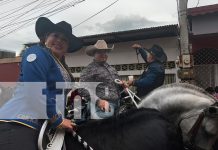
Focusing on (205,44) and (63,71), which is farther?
(205,44)

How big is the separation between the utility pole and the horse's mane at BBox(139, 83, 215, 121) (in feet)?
12.5

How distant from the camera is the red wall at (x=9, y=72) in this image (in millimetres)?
17745

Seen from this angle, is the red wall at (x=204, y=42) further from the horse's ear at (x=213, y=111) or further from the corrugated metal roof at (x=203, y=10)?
the horse's ear at (x=213, y=111)

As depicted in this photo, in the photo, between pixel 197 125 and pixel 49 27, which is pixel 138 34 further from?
pixel 197 125

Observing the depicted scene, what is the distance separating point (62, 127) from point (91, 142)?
0.78ft

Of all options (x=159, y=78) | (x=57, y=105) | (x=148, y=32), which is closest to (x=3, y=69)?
(x=148, y=32)

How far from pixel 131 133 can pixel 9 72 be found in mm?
16256

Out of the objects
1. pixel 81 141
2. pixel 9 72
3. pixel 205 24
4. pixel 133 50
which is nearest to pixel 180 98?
pixel 81 141

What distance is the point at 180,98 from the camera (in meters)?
2.61

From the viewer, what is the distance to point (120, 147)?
257 cm

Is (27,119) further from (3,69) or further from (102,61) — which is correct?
(3,69)

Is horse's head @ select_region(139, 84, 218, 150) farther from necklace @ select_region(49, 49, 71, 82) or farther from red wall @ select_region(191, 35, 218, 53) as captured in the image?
red wall @ select_region(191, 35, 218, 53)

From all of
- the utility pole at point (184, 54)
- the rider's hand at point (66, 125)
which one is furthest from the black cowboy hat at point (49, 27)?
the utility pole at point (184, 54)

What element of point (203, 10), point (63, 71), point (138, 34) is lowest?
point (63, 71)
